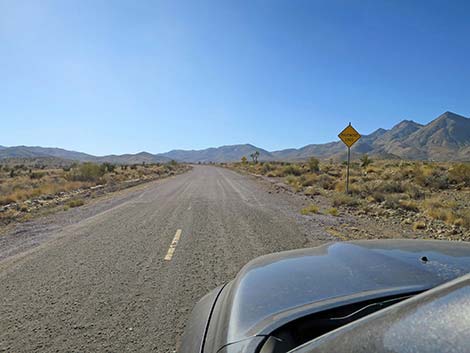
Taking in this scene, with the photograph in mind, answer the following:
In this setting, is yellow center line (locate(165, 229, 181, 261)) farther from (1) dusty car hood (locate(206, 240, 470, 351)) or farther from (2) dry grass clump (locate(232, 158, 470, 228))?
(2) dry grass clump (locate(232, 158, 470, 228))

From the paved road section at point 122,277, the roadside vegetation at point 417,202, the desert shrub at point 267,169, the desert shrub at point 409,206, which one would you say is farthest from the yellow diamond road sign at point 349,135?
the desert shrub at point 267,169

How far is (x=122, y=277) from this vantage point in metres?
4.66

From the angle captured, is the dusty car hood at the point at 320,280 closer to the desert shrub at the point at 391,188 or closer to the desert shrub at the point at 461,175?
the desert shrub at the point at 391,188

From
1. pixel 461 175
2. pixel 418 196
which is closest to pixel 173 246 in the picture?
pixel 418 196

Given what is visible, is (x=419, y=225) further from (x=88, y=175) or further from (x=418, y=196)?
(x=88, y=175)

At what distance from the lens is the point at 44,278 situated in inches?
184

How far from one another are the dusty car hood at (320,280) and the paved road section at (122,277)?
1.47m

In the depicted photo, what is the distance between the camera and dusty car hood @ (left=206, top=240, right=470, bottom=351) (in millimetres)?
1608

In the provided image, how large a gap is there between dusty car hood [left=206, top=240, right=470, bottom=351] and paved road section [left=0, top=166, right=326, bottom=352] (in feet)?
4.83

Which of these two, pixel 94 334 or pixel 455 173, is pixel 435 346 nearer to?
pixel 94 334

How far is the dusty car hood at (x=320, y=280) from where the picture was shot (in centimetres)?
161

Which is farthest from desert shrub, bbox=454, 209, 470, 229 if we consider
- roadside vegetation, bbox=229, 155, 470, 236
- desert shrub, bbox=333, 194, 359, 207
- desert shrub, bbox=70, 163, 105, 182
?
desert shrub, bbox=70, 163, 105, 182

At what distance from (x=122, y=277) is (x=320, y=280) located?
3610 mm

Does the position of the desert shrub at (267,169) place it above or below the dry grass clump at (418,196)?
above
